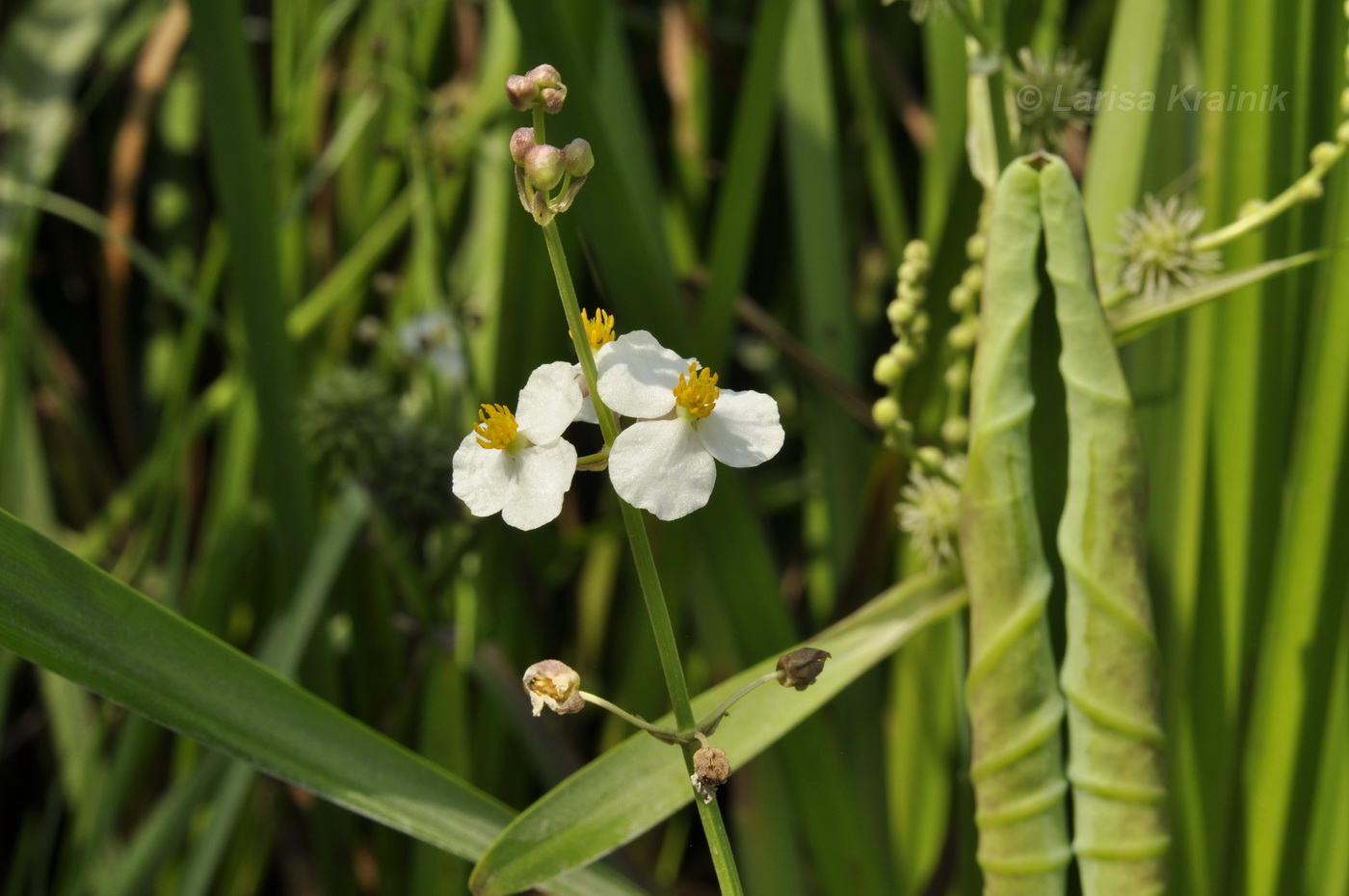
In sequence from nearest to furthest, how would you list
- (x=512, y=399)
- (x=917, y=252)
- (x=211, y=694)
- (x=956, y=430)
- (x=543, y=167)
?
1. (x=543, y=167)
2. (x=211, y=694)
3. (x=917, y=252)
4. (x=956, y=430)
5. (x=512, y=399)

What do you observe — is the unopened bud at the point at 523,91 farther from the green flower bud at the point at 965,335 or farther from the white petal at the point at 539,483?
the green flower bud at the point at 965,335

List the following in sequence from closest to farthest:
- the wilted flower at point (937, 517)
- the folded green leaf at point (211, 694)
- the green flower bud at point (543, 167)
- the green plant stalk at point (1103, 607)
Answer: the green flower bud at point (543, 167), the folded green leaf at point (211, 694), the green plant stalk at point (1103, 607), the wilted flower at point (937, 517)

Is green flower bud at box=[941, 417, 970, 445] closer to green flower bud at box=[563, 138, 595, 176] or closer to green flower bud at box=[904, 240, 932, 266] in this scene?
green flower bud at box=[904, 240, 932, 266]

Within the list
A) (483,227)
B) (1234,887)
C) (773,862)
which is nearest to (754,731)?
(773,862)

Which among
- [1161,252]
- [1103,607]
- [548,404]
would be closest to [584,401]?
[548,404]

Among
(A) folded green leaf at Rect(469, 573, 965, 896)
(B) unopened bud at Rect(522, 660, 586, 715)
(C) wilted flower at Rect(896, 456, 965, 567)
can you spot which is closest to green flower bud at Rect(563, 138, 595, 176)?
(B) unopened bud at Rect(522, 660, 586, 715)

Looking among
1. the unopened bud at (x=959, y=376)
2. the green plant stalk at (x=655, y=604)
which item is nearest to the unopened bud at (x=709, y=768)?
the green plant stalk at (x=655, y=604)

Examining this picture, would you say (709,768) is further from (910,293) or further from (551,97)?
(910,293)
